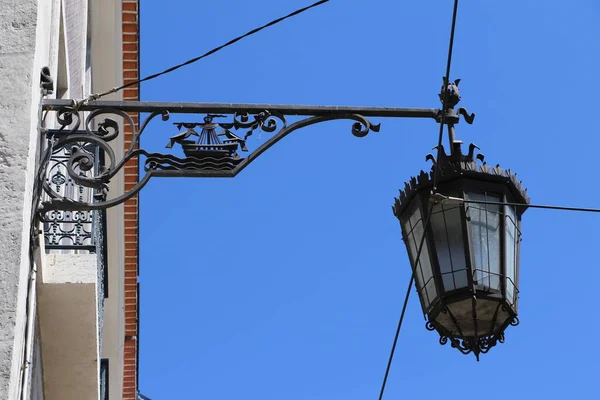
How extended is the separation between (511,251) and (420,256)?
48 cm

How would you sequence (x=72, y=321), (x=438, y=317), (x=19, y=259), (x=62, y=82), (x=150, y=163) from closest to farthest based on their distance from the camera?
1. (x=19, y=259)
2. (x=150, y=163)
3. (x=438, y=317)
4. (x=72, y=321)
5. (x=62, y=82)

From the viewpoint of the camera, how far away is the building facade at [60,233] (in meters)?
6.31

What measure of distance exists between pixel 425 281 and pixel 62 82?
3762 mm

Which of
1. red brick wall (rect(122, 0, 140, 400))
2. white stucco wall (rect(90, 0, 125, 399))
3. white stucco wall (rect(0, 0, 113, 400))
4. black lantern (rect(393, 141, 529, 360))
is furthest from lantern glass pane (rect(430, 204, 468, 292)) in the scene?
white stucco wall (rect(90, 0, 125, 399))

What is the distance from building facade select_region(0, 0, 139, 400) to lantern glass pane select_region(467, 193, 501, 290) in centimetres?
219

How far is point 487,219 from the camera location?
766cm

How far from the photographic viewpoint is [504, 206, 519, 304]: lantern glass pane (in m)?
7.58

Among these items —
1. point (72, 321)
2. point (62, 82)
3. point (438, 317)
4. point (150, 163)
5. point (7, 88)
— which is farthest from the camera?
point (62, 82)

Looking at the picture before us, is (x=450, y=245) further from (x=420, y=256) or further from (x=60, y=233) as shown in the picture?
(x=60, y=233)

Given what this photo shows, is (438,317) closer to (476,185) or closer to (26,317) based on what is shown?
(476,185)

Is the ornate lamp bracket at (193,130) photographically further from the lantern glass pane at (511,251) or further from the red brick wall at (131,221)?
the red brick wall at (131,221)

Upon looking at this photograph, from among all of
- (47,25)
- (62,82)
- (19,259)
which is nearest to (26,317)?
(19,259)

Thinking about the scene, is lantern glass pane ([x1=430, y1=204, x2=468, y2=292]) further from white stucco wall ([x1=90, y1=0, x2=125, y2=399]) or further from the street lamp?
white stucco wall ([x1=90, y1=0, x2=125, y2=399])

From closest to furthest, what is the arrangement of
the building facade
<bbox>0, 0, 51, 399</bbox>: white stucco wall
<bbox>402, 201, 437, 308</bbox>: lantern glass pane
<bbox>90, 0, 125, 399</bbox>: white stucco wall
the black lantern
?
<bbox>0, 0, 51, 399</bbox>: white stucco wall, the building facade, the black lantern, <bbox>402, 201, 437, 308</bbox>: lantern glass pane, <bbox>90, 0, 125, 399</bbox>: white stucco wall
